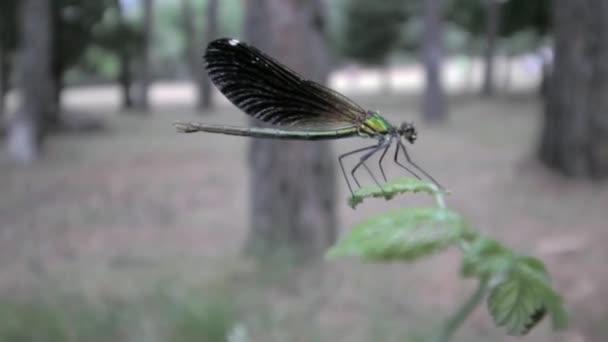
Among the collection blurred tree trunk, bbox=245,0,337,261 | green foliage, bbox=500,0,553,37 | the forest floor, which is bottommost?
the forest floor

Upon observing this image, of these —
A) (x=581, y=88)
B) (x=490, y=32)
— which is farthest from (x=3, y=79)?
(x=490, y=32)

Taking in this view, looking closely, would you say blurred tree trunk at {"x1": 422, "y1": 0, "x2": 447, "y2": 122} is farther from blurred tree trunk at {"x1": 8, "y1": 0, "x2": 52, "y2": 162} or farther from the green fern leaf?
the green fern leaf

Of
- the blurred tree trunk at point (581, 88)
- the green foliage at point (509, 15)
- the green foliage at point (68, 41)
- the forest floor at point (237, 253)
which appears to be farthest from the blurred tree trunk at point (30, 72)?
the green foliage at point (509, 15)

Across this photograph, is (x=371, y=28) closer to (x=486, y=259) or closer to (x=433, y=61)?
(x=433, y=61)

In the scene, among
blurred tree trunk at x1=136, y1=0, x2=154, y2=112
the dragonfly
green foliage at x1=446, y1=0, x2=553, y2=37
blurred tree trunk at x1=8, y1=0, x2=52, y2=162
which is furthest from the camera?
green foliage at x1=446, y1=0, x2=553, y2=37

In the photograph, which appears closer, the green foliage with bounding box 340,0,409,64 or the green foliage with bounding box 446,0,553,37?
the green foliage with bounding box 446,0,553,37

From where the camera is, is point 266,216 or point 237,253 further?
point 237,253

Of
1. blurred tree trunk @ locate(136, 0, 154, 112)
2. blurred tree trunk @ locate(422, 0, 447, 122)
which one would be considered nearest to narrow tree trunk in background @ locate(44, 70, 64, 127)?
blurred tree trunk @ locate(136, 0, 154, 112)
